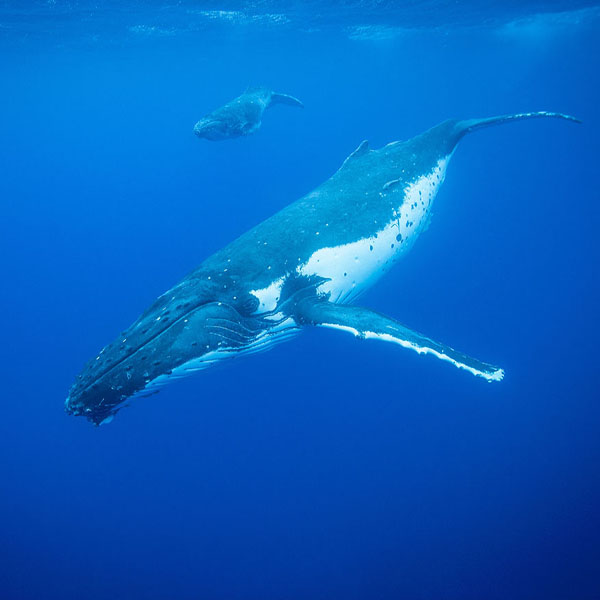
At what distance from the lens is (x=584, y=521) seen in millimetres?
10680

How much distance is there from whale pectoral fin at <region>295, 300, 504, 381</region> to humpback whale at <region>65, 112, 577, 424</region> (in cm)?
2

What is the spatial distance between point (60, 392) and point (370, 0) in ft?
82.2

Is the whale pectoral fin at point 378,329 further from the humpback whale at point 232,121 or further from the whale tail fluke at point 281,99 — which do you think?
the whale tail fluke at point 281,99

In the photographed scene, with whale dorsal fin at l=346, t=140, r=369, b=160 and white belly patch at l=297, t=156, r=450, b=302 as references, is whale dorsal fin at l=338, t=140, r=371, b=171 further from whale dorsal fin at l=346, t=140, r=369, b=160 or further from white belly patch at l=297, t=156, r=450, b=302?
white belly patch at l=297, t=156, r=450, b=302

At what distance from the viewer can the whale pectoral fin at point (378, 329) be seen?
5.21m

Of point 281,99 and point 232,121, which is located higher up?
point 281,99

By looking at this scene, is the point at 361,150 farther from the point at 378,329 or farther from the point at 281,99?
the point at 281,99

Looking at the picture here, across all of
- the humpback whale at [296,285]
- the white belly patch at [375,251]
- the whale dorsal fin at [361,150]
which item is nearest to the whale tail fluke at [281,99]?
the whale dorsal fin at [361,150]

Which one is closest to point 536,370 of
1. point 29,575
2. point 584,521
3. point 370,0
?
point 584,521

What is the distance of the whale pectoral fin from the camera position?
5.21 meters

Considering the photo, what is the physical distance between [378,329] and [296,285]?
5.50 ft

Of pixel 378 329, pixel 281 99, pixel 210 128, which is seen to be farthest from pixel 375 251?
pixel 281 99

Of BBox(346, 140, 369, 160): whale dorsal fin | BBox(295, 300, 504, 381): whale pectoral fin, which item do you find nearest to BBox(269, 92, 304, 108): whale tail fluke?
BBox(346, 140, 369, 160): whale dorsal fin

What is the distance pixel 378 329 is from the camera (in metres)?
5.48
